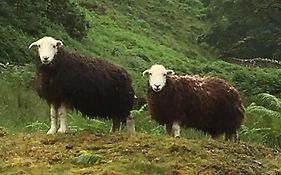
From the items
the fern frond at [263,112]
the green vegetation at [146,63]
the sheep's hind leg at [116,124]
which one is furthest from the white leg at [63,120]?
the fern frond at [263,112]

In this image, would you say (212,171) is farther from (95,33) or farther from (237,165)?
(95,33)

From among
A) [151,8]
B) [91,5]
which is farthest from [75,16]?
[151,8]

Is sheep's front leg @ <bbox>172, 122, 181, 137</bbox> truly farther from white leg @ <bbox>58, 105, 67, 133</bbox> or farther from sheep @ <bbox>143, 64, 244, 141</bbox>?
white leg @ <bbox>58, 105, 67, 133</bbox>

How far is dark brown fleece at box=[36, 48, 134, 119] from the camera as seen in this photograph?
1326cm

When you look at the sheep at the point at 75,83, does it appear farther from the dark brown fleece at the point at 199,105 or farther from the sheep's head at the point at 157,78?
the dark brown fleece at the point at 199,105

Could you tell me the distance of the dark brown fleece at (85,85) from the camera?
13258mm

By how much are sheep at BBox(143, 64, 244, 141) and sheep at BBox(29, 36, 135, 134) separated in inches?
23.6

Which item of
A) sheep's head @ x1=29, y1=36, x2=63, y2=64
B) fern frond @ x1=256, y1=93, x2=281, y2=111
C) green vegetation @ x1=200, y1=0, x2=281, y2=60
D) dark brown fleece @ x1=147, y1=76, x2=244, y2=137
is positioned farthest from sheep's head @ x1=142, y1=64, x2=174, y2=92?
green vegetation @ x1=200, y1=0, x2=281, y2=60

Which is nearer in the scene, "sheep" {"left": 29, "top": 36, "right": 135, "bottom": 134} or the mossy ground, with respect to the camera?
the mossy ground

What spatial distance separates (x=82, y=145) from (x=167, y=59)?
85.3ft

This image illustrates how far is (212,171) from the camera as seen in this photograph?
10.5 metres

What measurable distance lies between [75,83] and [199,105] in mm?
2578

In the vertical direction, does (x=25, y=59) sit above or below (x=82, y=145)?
above

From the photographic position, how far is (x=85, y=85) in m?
13.5
